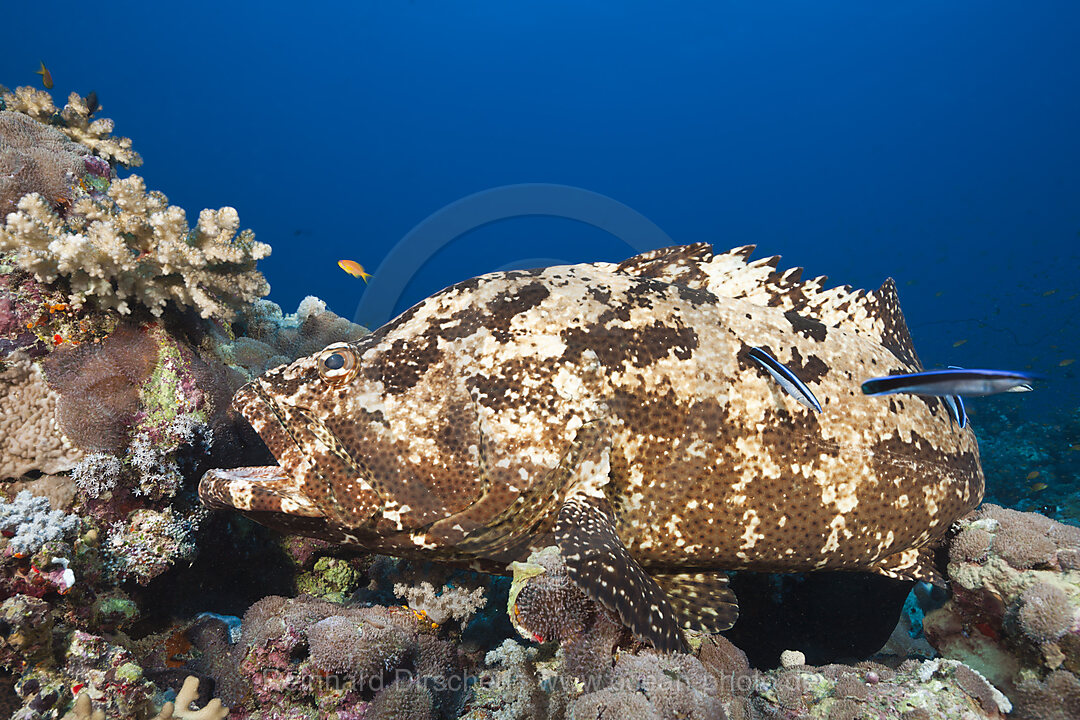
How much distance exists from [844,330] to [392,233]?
476ft

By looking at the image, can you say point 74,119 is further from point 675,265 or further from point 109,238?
point 675,265

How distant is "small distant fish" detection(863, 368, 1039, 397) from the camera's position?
179 centimetres

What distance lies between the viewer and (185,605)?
332 cm

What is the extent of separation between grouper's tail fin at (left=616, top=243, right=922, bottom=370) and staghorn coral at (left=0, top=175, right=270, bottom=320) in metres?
2.85

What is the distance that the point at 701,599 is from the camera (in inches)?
115

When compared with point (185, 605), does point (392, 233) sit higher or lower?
higher

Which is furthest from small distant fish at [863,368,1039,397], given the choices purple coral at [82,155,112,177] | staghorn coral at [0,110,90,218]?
purple coral at [82,155,112,177]

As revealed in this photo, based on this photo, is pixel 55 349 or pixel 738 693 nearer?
pixel 738 693

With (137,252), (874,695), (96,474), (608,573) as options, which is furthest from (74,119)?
(874,695)

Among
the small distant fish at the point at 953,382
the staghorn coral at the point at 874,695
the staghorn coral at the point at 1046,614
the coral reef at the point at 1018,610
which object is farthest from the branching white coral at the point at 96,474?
the staghorn coral at the point at 1046,614

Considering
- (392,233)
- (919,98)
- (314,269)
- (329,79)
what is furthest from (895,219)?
(329,79)

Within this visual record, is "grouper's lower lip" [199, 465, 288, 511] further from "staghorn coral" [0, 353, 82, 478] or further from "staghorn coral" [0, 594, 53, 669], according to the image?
"staghorn coral" [0, 353, 82, 478]

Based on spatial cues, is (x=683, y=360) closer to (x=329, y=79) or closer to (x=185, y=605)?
(x=185, y=605)

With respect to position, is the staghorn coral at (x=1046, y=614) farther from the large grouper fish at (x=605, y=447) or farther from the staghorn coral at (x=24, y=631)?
the staghorn coral at (x=24, y=631)
